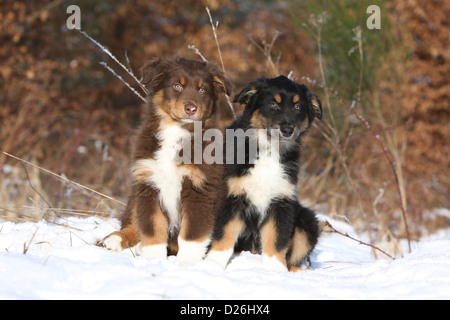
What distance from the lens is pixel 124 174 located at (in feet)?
25.8

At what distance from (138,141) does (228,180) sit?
77cm

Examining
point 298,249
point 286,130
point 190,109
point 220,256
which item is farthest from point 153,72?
point 298,249

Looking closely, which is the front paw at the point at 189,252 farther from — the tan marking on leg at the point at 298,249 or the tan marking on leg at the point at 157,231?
the tan marking on leg at the point at 298,249

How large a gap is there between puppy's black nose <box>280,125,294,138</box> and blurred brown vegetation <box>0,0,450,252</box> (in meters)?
1.67

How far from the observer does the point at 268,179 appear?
13.4 feet

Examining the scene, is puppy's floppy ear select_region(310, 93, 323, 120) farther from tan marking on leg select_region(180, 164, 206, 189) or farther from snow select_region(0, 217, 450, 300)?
snow select_region(0, 217, 450, 300)

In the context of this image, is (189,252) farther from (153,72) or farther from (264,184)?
(153,72)

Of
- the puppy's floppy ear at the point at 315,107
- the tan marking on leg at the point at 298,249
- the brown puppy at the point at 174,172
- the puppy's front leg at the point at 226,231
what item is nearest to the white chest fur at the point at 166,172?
the brown puppy at the point at 174,172

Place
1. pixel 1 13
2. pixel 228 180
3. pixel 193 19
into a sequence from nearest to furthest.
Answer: pixel 228 180
pixel 1 13
pixel 193 19

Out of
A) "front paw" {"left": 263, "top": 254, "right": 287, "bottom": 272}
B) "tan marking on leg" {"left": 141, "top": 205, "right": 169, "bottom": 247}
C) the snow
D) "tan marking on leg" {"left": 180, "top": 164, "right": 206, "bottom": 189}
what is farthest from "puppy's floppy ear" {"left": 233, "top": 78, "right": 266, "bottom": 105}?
the snow

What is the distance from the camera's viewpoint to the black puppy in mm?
4012

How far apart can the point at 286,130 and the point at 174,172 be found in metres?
0.94
